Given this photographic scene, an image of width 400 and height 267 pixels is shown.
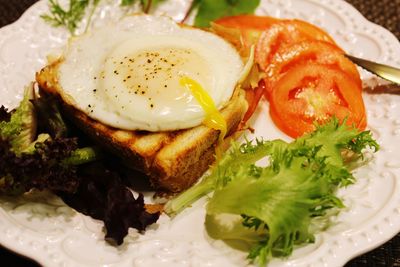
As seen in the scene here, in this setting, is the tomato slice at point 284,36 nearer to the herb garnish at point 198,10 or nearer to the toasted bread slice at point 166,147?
the herb garnish at point 198,10

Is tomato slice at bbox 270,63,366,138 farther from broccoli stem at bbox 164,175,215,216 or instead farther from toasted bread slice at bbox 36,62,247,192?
broccoli stem at bbox 164,175,215,216

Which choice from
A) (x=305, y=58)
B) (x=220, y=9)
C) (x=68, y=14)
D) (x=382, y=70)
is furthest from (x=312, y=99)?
(x=68, y=14)

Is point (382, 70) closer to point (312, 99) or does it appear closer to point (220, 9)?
point (312, 99)

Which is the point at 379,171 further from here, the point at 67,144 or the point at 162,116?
the point at 67,144

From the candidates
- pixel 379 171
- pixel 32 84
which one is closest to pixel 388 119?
→ pixel 379 171

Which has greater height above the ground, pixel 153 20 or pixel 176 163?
pixel 153 20

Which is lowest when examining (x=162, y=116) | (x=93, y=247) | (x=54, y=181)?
(x=93, y=247)
